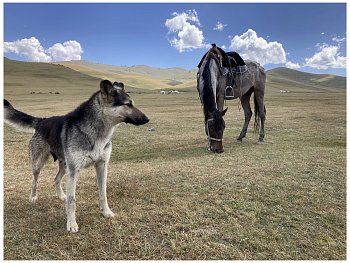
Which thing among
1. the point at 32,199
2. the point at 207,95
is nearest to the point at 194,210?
the point at 32,199

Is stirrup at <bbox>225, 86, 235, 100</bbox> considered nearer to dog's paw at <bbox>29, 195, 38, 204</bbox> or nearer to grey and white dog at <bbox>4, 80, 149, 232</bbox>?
grey and white dog at <bbox>4, 80, 149, 232</bbox>

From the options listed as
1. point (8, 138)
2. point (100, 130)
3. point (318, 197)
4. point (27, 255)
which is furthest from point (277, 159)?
point (8, 138)

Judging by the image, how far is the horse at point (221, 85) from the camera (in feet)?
37.0

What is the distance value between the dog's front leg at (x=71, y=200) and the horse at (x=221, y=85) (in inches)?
259

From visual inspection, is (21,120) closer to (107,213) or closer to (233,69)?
(107,213)

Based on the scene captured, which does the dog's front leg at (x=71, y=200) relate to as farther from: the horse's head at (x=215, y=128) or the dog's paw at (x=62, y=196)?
the horse's head at (x=215, y=128)

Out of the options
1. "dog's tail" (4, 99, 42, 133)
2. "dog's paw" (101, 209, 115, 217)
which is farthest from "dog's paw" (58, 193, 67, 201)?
"dog's tail" (4, 99, 42, 133)

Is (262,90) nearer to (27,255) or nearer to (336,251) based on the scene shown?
(336,251)

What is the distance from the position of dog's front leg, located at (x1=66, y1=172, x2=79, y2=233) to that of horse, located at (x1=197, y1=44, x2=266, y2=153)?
658 centimetres

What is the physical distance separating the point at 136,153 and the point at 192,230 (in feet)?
24.0

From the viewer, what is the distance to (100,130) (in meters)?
5.58

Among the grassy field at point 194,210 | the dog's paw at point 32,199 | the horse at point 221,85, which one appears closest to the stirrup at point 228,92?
the horse at point 221,85

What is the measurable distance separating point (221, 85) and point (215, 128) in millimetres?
2315

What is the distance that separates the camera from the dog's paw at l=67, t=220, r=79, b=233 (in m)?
5.52
